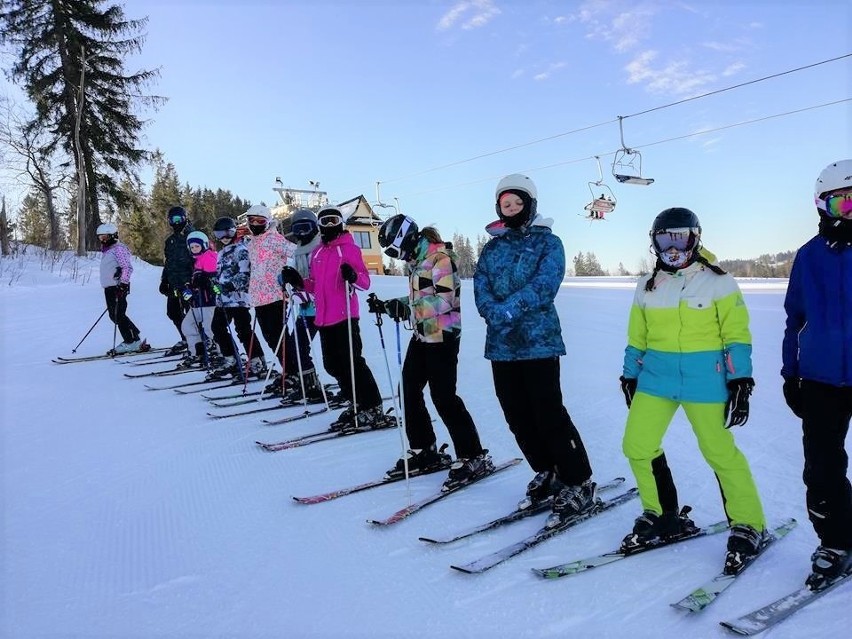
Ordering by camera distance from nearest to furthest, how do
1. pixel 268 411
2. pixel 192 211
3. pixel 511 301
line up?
pixel 511 301 → pixel 268 411 → pixel 192 211

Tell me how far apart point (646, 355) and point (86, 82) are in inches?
1004

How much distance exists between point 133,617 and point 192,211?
65.8 m

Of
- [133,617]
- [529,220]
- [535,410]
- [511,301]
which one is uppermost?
[529,220]

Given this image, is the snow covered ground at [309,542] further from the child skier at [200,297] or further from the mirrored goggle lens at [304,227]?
the child skier at [200,297]

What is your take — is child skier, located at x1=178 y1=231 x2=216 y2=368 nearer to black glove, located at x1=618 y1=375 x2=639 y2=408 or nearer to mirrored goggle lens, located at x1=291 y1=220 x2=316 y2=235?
mirrored goggle lens, located at x1=291 y1=220 x2=316 y2=235

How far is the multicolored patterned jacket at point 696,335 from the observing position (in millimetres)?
2539

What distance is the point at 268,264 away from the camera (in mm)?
6148

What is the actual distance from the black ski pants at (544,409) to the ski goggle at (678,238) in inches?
33.8

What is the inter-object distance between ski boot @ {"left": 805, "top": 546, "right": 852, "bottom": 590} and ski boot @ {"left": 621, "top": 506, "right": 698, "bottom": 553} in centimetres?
54

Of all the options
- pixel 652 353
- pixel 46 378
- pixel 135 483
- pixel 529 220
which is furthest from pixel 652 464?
pixel 46 378

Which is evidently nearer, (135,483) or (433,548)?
(433,548)

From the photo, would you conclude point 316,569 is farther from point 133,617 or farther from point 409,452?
point 409,452

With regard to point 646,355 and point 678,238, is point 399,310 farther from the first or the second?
point 678,238

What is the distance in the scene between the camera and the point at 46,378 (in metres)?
7.68
